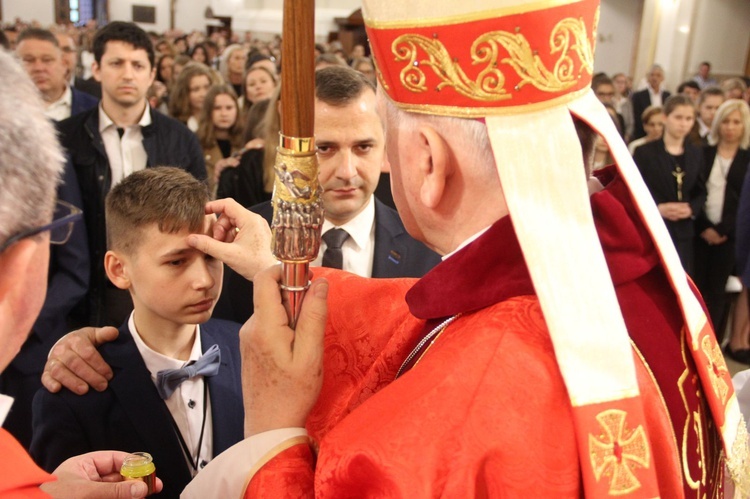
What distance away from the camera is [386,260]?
2.72 metres

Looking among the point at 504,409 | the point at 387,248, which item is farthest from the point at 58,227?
the point at 387,248

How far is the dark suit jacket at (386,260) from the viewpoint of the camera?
2.71m

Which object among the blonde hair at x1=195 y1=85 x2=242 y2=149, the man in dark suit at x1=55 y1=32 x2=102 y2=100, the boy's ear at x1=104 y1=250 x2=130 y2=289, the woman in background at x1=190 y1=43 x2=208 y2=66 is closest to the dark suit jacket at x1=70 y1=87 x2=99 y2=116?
the blonde hair at x1=195 y1=85 x2=242 y2=149

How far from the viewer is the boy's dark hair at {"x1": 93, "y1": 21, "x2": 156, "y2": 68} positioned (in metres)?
4.22

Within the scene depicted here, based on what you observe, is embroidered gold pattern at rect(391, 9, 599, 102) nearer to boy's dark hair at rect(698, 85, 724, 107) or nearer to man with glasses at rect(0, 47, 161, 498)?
man with glasses at rect(0, 47, 161, 498)

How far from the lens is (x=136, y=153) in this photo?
4004mm

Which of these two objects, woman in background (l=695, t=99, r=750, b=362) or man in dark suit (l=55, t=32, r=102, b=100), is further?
man in dark suit (l=55, t=32, r=102, b=100)

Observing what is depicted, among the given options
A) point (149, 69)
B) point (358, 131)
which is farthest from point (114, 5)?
point (358, 131)

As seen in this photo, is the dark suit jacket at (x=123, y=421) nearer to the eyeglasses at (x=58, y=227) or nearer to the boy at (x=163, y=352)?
the boy at (x=163, y=352)

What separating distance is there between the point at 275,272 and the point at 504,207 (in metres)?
0.43

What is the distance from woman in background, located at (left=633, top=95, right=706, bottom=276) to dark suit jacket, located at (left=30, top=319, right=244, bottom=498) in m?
4.39

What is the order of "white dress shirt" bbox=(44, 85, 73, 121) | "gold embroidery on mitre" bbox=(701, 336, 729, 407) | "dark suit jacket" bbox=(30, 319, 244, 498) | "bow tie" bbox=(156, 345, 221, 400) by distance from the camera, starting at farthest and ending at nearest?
1. "white dress shirt" bbox=(44, 85, 73, 121)
2. "bow tie" bbox=(156, 345, 221, 400)
3. "dark suit jacket" bbox=(30, 319, 244, 498)
4. "gold embroidery on mitre" bbox=(701, 336, 729, 407)

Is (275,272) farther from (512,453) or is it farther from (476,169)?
(512,453)

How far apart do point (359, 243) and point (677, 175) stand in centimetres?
382
